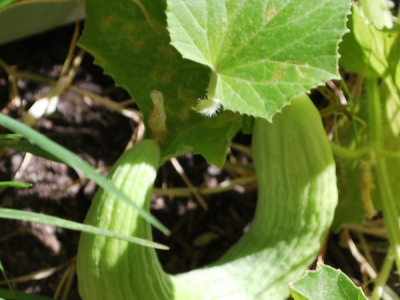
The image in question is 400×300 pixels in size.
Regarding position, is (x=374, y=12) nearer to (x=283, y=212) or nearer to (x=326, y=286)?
(x=283, y=212)

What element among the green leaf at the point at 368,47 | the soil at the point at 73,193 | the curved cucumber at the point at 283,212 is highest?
the green leaf at the point at 368,47

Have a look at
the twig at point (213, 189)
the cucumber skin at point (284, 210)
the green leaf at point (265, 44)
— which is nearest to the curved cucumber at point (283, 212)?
the cucumber skin at point (284, 210)

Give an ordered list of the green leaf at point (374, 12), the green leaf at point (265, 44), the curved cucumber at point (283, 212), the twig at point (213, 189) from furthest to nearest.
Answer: the twig at point (213, 189) < the green leaf at point (374, 12) < the curved cucumber at point (283, 212) < the green leaf at point (265, 44)

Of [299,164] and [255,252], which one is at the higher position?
[299,164]

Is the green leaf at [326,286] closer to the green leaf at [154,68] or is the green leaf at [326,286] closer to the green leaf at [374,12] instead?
the green leaf at [154,68]

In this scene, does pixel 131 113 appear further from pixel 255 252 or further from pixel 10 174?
pixel 255 252

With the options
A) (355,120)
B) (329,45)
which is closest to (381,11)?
(355,120)

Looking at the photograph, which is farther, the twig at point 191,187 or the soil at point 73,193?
the twig at point 191,187
